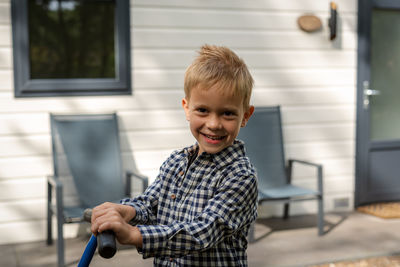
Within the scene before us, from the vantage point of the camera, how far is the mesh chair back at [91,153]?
3.78 metres

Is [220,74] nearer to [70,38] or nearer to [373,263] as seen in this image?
[373,263]

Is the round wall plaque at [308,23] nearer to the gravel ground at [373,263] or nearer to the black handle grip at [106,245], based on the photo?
the gravel ground at [373,263]

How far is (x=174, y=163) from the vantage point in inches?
63.5

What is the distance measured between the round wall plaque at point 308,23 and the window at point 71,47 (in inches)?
58.3

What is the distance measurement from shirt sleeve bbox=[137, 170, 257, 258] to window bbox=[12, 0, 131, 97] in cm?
272

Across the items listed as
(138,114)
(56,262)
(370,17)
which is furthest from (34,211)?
(370,17)

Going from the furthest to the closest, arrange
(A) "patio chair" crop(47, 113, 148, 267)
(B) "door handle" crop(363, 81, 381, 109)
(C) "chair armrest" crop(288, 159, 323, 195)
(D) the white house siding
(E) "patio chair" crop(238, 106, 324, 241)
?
(B) "door handle" crop(363, 81, 381, 109), (E) "patio chair" crop(238, 106, 324, 241), (C) "chair armrest" crop(288, 159, 323, 195), (D) the white house siding, (A) "patio chair" crop(47, 113, 148, 267)

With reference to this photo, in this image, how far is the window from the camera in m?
3.79

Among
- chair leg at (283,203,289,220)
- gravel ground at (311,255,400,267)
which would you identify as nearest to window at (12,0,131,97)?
chair leg at (283,203,289,220)

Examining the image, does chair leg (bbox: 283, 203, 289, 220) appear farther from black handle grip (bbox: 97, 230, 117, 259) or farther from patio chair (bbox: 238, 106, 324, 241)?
black handle grip (bbox: 97, 230, 117, 259)

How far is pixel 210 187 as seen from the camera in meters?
1.47

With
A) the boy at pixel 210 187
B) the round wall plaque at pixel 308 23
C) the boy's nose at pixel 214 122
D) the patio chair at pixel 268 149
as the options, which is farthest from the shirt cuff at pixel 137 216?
the round wall plaque at pixel 308 23

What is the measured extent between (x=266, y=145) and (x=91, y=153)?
4.58 feet

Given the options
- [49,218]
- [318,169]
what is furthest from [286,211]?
[49,218]
